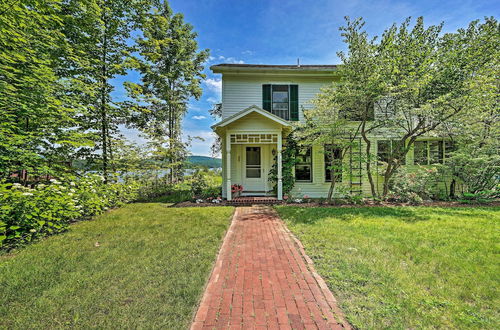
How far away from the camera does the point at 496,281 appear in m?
2.69

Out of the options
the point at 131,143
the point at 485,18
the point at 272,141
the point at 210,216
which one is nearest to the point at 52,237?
the point at 210,216

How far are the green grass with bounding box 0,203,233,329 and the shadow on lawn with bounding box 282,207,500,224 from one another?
2.81 m

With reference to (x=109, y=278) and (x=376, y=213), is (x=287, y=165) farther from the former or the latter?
(x=109, y=278)

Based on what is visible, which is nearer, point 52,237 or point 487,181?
point 52,237

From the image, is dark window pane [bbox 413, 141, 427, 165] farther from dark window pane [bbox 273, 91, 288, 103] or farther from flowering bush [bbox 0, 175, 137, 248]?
flowering bush [bbox 0, 175, 137, 248]

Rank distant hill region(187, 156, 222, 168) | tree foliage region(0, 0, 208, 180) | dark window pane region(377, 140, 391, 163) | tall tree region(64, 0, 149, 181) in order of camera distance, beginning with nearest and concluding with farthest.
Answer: tree foliage region(0, 0, 208, 180), tall tree region(64, 0, 149, 181), dark window pane region(377, 140, 391, 163), distant hill region(187, 156, 222, 168)

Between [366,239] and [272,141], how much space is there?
5784mm

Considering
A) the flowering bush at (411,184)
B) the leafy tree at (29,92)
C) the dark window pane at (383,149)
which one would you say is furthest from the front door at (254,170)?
the leafy tree at (29,92)

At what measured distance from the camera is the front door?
9.76 metres

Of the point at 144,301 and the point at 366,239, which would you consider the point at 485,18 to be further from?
the point at 144,301

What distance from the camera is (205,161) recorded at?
14391 mm

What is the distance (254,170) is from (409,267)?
729cm

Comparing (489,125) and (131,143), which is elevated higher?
(489,125)

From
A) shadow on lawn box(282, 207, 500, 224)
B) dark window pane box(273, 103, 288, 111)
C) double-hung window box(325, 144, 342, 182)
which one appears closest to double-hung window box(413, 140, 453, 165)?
shadow on lawn box(282, 207, 500, 224)
